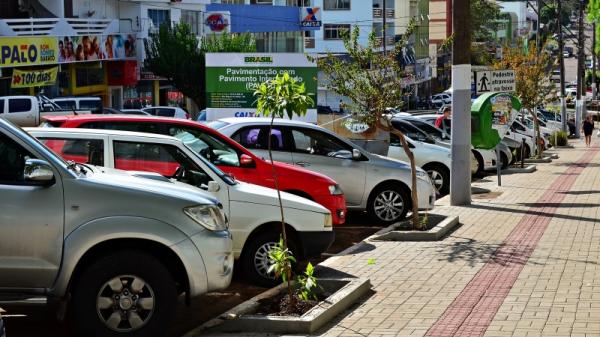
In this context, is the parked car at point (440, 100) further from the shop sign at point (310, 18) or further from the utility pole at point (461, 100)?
the utility pole at point (461, 100)

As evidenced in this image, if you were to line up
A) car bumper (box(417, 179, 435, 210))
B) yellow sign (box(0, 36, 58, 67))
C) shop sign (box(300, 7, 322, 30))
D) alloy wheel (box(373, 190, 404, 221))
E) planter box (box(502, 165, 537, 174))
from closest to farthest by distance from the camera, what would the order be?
1. car bumper (box(417, 179, 435, 210))
2. alloy wheel (box(373, 190, 404, 221))
3. planter box (box(502, 165, 537, 174))
4. yellow sign (box(0, 36, 58, 67))
5. shop sign (box(300, 7, 322, 30))

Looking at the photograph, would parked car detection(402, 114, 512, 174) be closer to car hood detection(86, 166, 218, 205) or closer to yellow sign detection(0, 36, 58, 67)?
car hood detection(86, 166, 218, 205)

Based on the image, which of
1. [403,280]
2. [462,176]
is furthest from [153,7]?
[403,280]

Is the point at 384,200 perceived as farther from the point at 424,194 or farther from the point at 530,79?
the point at 530,79

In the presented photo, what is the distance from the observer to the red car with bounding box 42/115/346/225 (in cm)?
1184

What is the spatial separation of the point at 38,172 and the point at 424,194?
8.88m

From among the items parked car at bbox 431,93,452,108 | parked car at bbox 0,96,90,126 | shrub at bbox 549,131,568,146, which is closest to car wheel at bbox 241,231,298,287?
parked car at bbox 0,96,90,126

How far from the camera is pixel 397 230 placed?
1370 cm

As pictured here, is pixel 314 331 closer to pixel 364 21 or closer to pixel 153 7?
pixel 153 7

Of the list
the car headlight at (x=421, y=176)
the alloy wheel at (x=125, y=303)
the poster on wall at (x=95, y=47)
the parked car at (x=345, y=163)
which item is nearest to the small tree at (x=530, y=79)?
the car headlight at (x=421, y=176)

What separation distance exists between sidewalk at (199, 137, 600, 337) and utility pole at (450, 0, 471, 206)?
1.97 feet

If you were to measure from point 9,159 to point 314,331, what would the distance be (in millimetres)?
2890

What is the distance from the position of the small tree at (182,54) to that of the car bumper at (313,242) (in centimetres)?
→ 4270

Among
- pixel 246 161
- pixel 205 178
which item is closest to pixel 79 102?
pixel 246 161
